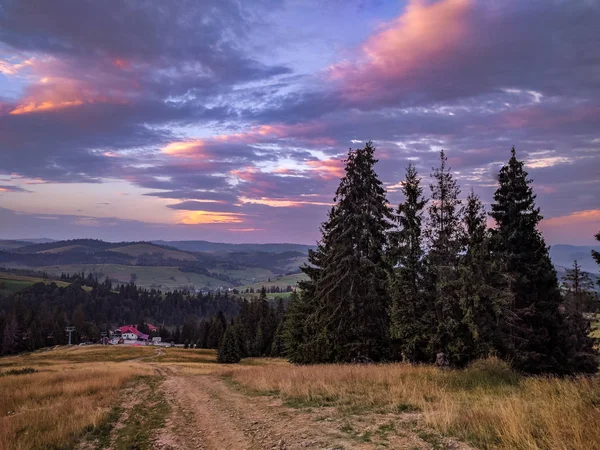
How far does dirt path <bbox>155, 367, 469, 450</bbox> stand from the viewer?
25.5 feet

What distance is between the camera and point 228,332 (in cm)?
7262

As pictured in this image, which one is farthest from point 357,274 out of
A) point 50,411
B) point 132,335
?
point 132,335

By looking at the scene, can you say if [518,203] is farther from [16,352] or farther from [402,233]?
[16,352]

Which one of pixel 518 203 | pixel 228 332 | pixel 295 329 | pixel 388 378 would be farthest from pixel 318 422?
pixel 228 332

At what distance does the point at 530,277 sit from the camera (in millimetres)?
26609

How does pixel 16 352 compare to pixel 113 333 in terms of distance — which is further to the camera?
pixel 113 333

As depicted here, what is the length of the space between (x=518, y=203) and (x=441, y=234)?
34.1 ft

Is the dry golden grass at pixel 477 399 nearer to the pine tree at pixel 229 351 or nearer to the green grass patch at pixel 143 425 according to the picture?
the green grass patch at pixel 143 425

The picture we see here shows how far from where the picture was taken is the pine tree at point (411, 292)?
67.9 ft

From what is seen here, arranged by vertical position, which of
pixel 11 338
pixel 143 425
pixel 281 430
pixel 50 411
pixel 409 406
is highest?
pixel 409 406

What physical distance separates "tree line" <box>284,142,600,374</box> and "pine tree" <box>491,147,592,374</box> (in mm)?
73

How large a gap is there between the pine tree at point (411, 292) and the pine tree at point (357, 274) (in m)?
4.14

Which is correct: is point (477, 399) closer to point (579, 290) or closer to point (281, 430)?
point (281, 430)

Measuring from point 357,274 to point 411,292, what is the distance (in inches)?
248
